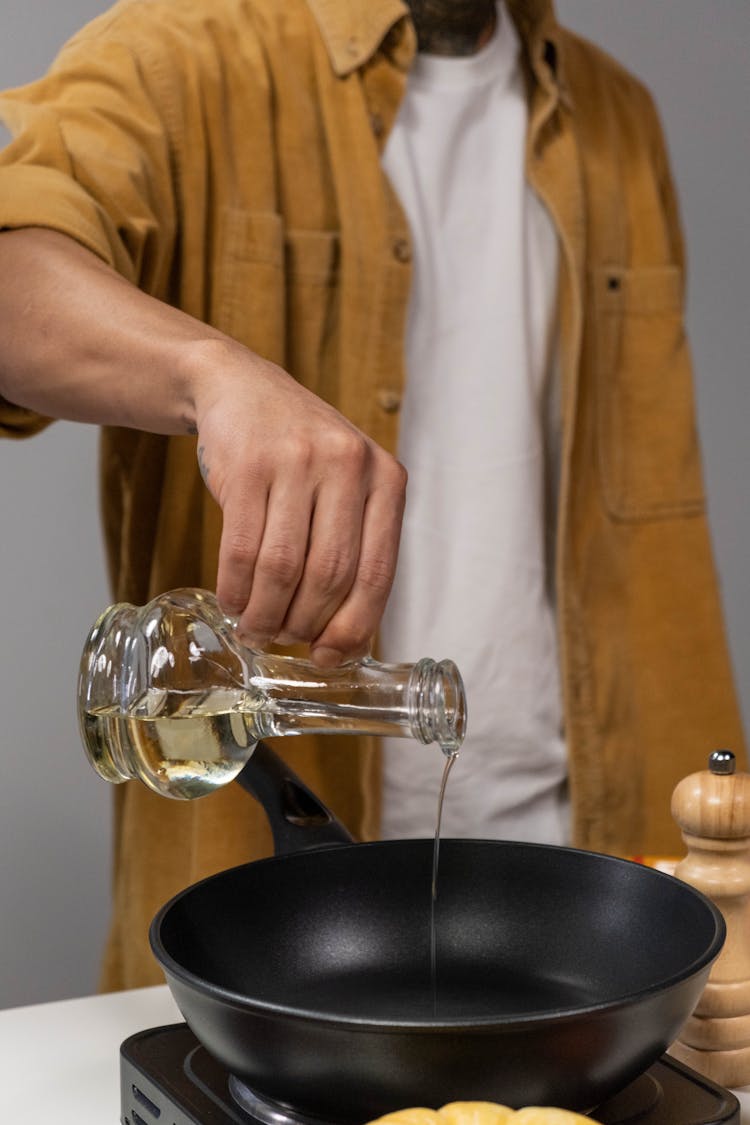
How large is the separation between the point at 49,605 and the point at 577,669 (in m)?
0.98

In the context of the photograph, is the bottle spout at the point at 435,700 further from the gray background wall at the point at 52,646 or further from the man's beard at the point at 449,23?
the gray background wall at the point at 52,646

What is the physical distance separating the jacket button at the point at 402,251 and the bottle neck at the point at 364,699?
80 centimetres

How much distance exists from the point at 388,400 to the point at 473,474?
147 millimetres

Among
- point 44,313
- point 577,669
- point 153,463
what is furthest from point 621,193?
point 44,313

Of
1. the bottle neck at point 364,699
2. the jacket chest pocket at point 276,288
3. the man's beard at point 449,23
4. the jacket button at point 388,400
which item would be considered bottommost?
the bottle neck at point 364,699

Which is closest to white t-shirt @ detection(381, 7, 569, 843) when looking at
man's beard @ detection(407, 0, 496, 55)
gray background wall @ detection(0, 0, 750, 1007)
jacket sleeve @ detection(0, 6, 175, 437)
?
man's beard @ detection(407, 0, 496, 55)

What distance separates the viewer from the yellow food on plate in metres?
0.62

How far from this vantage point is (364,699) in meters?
0.88

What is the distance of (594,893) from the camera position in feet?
2.92

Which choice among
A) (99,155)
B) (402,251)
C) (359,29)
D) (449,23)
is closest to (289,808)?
(99,155)

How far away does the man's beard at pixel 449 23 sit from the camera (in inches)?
66.1

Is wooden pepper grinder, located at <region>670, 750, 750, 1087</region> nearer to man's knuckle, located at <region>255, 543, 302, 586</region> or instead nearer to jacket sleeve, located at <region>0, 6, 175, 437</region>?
man's knuckle, located at <region>255, 543, 302, 586</region>

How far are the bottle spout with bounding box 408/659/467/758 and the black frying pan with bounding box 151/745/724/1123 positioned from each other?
98 millimetres

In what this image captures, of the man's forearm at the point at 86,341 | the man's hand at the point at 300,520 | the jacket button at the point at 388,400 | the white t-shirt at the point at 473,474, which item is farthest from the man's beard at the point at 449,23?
the man's hand at the point at 300,520
